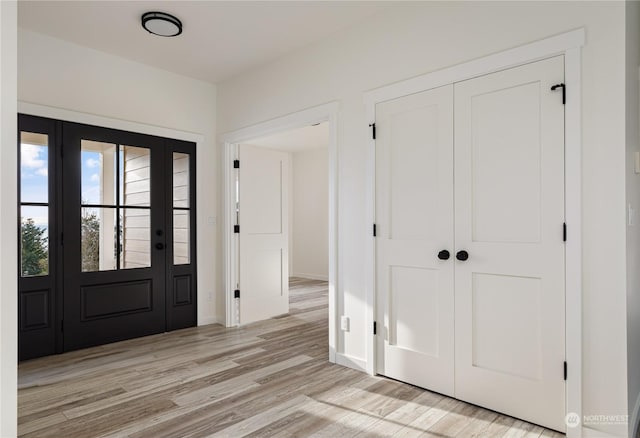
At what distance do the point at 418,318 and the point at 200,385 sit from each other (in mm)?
1676

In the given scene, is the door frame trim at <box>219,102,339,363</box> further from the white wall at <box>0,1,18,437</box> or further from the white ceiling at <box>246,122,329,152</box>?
the white wall at <box>0,1,18,437</box>

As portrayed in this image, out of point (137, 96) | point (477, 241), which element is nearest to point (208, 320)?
point (137, 96)

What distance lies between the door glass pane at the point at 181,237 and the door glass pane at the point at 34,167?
124 centimetres

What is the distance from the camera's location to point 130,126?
4.01 metres

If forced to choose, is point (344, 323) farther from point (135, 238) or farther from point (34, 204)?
point (34, 204)

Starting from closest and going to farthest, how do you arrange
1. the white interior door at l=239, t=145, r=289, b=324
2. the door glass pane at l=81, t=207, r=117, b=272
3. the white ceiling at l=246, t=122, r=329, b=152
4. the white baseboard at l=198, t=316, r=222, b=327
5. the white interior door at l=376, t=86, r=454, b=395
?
the white interior door at l=376, t=86, r=454, b=395, the door glass pane at l=81, t=207, r=117, b=272, the white baseboard at l=198, t=316, r=222, b=327, the white interior door at l=239, t=145, r=289, b=324, the white ceiling at l=246, t=122, r=329, b=152

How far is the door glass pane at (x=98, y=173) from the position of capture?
A: 372cm

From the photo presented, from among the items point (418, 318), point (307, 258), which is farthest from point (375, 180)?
point (307, 258)

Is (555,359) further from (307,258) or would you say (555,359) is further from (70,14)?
(307,258)

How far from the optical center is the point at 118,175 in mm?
3912

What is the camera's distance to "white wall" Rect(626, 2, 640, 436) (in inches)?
79.6

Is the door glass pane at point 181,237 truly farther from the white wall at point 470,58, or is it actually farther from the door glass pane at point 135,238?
the white wall at point 470,58

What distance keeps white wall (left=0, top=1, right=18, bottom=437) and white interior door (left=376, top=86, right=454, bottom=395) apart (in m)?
2.26

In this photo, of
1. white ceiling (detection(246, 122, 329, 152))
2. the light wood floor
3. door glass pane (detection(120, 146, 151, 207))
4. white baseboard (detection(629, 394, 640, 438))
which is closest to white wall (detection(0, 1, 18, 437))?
the light wood floor
